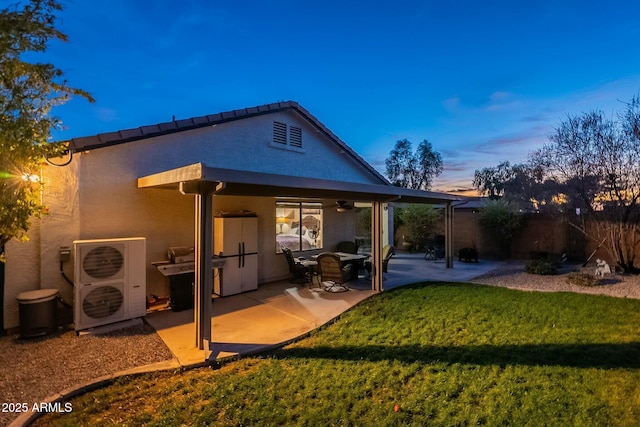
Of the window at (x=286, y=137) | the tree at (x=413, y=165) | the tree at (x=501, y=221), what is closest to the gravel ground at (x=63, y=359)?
the window at (x=286, y=137)

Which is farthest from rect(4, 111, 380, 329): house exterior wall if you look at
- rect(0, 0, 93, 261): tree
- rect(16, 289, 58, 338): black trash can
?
rect(0, 0, 93, 261): tree

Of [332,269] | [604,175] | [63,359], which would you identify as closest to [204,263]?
[63,359]

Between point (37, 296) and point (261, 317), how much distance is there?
3856 millimetres

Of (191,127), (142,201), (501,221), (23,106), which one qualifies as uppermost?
(191,127)

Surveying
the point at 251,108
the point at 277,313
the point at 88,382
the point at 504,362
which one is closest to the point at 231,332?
the point at 277,313

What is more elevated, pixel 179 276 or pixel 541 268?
pixel 179 276

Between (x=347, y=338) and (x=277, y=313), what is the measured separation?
74.7 inches

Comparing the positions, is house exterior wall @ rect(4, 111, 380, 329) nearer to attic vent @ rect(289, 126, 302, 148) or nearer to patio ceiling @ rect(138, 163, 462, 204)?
attic vent @ rect(289, 126, 302, 148)

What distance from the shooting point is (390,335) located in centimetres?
504

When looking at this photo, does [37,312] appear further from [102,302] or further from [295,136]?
[295,136]

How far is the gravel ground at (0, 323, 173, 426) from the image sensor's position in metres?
3.50

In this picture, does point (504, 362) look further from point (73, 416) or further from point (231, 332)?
point (73, 416)

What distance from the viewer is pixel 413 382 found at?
361 cm

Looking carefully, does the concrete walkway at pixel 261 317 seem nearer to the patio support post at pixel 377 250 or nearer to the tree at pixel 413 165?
the patio support post at pixel 377 250
